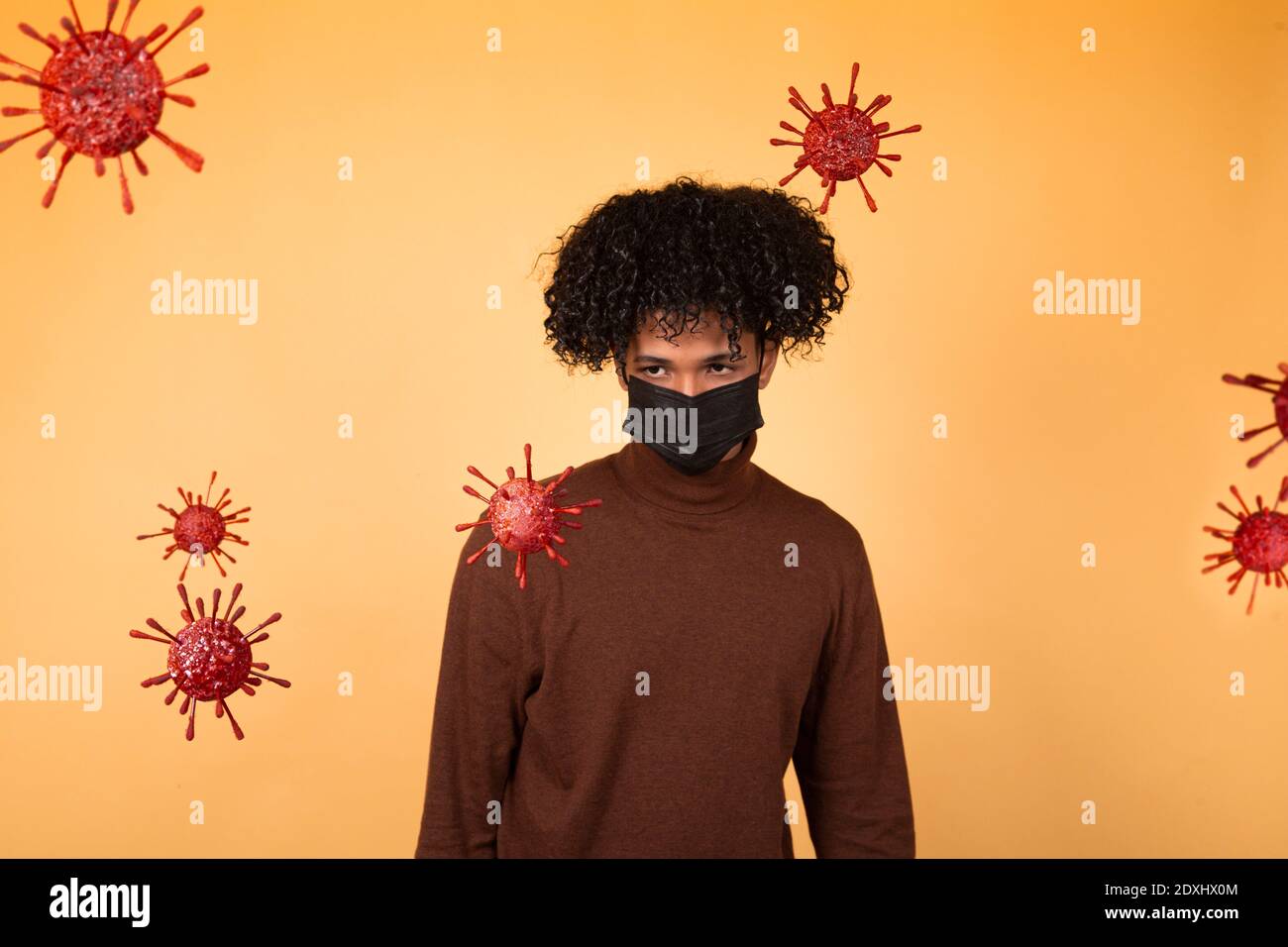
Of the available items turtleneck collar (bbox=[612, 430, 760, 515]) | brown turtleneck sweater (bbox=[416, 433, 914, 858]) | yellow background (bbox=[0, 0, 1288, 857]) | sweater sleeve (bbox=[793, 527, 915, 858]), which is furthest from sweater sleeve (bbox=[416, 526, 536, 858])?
yellow background (bbox=[0, 0, 1288, 857])

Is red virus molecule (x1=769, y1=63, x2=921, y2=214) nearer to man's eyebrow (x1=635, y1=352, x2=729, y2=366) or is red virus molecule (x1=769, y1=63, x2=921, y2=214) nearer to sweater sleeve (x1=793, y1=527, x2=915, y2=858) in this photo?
man's eyebrow (x1=635, y1=352, x2=729, y2=366)

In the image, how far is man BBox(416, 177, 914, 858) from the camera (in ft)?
6.34

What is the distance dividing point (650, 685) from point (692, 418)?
0.43 m

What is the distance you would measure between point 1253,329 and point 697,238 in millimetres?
1696

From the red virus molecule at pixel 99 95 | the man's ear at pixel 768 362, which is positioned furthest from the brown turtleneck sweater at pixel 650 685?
the red virus molecule at pixel 99 95

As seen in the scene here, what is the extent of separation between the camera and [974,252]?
3.00m

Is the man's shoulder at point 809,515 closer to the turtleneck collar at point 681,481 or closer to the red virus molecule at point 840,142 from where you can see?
the turtleneck collar at point 681,481

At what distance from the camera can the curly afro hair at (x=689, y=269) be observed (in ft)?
6.35

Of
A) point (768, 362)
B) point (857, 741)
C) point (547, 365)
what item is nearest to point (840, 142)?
point (768, 362)

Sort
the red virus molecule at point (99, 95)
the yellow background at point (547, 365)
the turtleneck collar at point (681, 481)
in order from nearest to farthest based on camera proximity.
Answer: the red virus molecule at point (99, 95) → the turtleneck collar at point (681, 481) → the yellow background at point (547, 365)

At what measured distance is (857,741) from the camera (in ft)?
6.82

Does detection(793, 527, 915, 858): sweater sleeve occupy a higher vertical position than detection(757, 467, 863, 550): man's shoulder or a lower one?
lower

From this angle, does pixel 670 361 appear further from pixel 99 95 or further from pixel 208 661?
pixel 99 95

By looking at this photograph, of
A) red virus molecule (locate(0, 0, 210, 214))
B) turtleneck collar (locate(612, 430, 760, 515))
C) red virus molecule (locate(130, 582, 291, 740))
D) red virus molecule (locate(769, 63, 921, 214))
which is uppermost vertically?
red virus molecule (locate(769, 63, 921, 214))
